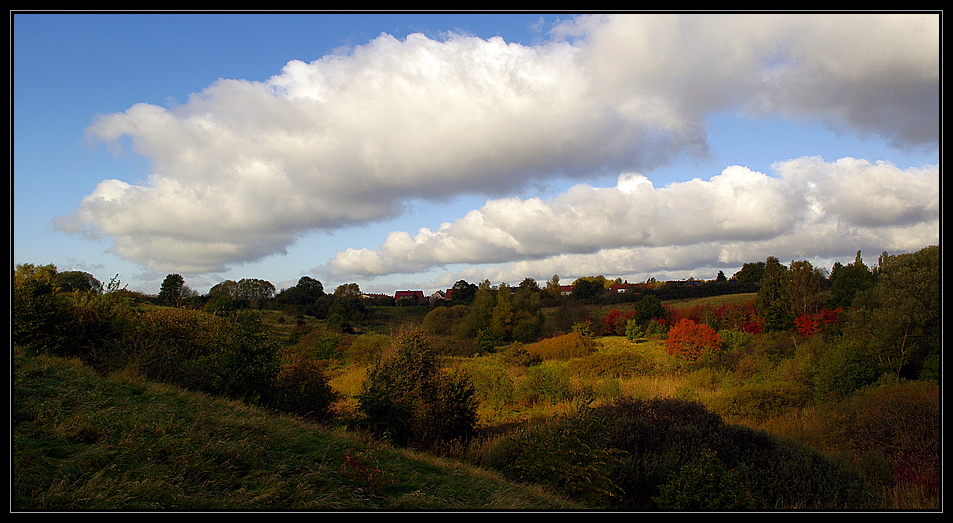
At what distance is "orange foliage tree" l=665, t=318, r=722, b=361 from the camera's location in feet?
96.1

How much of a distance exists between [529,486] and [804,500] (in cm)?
525

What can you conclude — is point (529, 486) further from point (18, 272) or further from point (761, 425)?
point (18, 272)

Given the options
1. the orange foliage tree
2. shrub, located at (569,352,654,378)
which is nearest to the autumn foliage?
the orange foliage tree

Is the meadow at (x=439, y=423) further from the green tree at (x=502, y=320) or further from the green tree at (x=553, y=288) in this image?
the green tree at (x=553, y=288)

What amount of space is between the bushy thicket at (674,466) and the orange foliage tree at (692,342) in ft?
58.5

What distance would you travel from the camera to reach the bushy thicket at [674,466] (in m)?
7.75

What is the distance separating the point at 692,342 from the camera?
97.2ft

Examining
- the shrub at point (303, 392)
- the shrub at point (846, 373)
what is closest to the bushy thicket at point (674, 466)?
the shrub at point (303, 392)

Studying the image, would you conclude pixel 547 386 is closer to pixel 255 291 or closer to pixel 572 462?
pixel 572 462

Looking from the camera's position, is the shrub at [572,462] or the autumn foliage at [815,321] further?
the autumn foliage at [815,321]

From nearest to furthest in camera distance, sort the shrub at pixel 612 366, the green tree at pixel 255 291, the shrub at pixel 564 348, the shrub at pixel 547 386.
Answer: the shrub at pixel 547 386 < the shrub at pixel 612 366 < the shrub at pixel 564 348 < the green tree at pixel 255 291

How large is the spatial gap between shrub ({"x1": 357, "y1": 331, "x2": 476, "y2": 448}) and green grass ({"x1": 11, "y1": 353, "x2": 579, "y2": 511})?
197cm

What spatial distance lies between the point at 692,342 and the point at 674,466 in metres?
21.8
